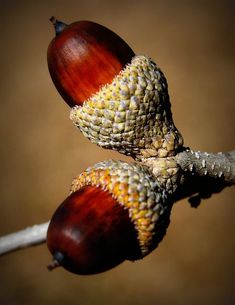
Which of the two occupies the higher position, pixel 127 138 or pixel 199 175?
pixel 127 138

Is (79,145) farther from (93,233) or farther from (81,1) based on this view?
(93,233)

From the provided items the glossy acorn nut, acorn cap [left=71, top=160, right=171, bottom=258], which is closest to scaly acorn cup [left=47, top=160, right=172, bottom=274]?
acorn cap [left=71, top=160, right=171, bottom=258]

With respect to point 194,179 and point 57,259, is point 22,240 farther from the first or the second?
point 194,179

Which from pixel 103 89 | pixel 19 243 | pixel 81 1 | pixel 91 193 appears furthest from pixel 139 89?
pixel 81 1

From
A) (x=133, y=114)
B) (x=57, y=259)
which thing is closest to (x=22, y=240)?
(x=57, y=259)

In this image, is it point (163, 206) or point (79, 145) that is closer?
point (163, 206)

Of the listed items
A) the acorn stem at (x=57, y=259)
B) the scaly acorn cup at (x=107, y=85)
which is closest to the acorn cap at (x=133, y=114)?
the scaly acorn cup at (x=107, y=85)

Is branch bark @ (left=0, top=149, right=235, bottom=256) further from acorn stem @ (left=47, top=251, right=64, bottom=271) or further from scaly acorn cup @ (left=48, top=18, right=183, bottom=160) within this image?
acorn stem @ (left=47, top=251, right=64, bottom=271)
